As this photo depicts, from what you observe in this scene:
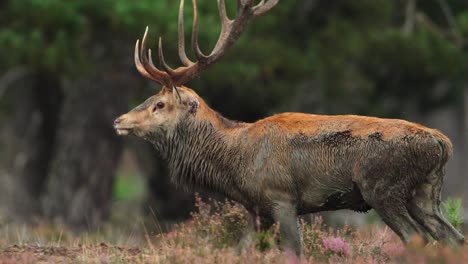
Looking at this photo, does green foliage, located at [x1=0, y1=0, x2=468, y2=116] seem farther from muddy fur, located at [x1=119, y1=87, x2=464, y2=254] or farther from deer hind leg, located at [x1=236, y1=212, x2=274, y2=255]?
deer hind leg, located at [x1=236, y1=212, x2=274, y2=255]

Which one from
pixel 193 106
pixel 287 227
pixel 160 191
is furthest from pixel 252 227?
pixel 160 191

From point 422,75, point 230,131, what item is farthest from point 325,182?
point 422,75

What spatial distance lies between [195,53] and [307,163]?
154 centimetres

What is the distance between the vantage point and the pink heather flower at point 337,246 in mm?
9639

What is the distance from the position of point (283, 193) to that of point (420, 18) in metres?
12.3

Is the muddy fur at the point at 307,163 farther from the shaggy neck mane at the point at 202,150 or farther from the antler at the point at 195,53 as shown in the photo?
the antler at the point at 195,53

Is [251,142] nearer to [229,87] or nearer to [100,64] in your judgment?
[100,64]

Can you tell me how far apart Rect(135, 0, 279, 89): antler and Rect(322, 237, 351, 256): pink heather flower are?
199cm

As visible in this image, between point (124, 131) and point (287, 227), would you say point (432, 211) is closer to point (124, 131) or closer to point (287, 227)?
point (287, 227)

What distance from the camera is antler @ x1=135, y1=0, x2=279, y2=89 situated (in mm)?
10258

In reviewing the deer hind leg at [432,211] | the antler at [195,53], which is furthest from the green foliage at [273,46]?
the deer hind leg at [432,211]

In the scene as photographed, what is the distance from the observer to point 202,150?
1024cm

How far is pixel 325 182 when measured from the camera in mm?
9539

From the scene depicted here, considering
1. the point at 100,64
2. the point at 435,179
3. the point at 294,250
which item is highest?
the point at 100,64
